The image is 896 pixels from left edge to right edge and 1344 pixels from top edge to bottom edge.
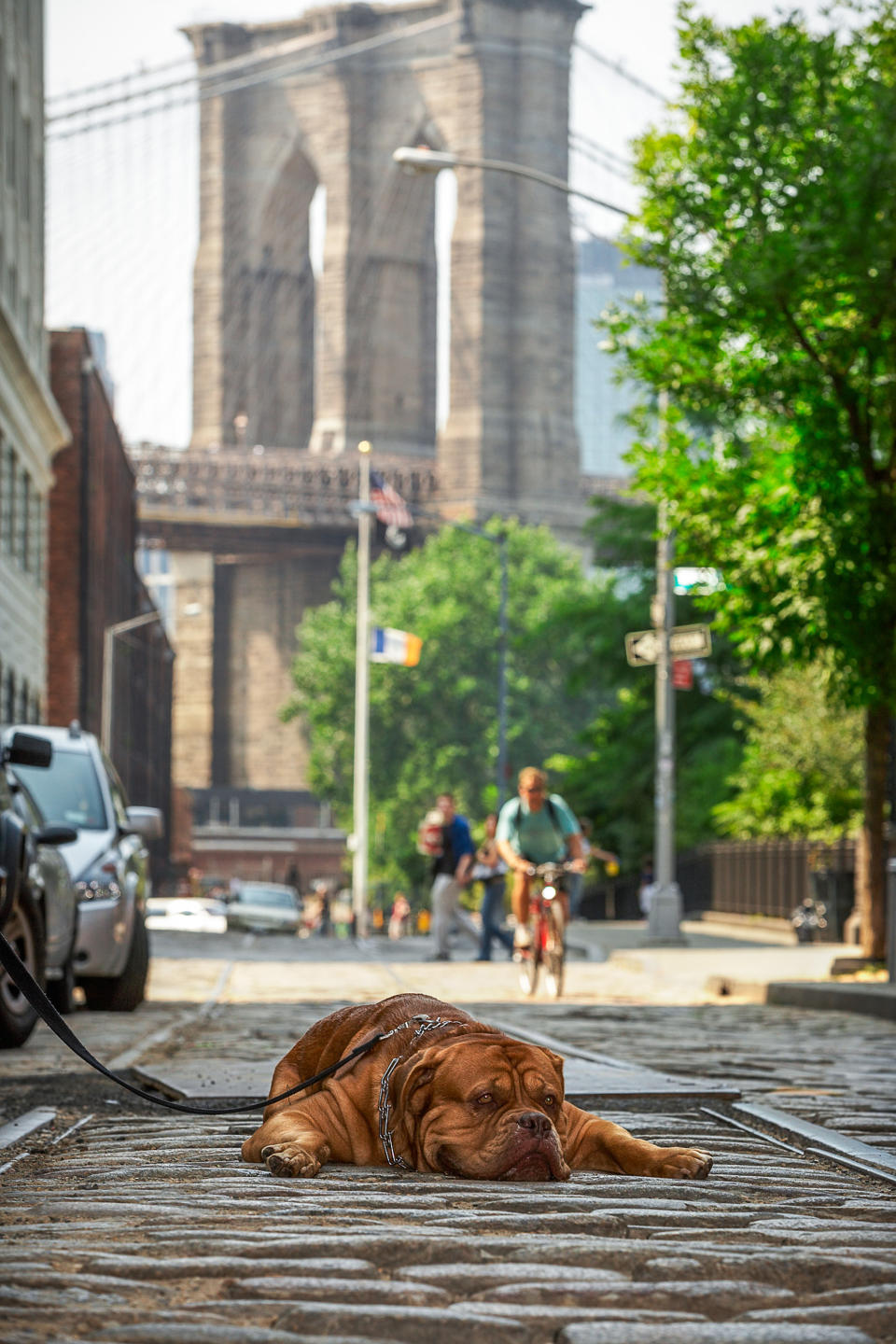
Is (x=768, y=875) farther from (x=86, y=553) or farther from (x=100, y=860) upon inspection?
(x=86, y=553)

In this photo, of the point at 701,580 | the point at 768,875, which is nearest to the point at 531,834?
the point at 701,580

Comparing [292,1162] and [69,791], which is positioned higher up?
[69,791]

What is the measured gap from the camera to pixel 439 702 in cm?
7912

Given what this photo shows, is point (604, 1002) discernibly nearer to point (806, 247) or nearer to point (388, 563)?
point (806, 247)

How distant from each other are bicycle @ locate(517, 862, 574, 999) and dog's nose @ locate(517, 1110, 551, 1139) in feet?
33.6

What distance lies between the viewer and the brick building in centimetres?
5262

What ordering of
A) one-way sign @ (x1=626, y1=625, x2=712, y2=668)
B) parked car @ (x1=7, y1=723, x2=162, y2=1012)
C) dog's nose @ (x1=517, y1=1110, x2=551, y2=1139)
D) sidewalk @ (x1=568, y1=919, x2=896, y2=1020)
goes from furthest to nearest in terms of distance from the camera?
one-way sign @ (x1=626, y1=625, x2=712, y2=668)
sidewalk @ (x1=568, y1=919, x2=896, y2=1020)
parked car @ (x1=7, y1=723, x2=162, y2=1012)
dog's nose @ (x1=517, y1=1110, x2=551, y2=1139)

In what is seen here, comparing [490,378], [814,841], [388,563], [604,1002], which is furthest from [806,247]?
[490,378]

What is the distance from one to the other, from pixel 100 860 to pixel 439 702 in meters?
65.4

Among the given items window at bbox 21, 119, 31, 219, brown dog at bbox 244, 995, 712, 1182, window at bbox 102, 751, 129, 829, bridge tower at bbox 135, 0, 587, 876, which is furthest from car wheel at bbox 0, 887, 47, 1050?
bridge tower at bbox 135, 0, 587, 876

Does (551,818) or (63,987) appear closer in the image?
(63,987)

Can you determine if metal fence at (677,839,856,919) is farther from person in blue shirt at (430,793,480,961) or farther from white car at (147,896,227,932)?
white car at (147,896,227,932)

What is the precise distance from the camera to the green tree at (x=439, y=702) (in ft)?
258

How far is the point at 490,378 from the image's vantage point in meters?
112
